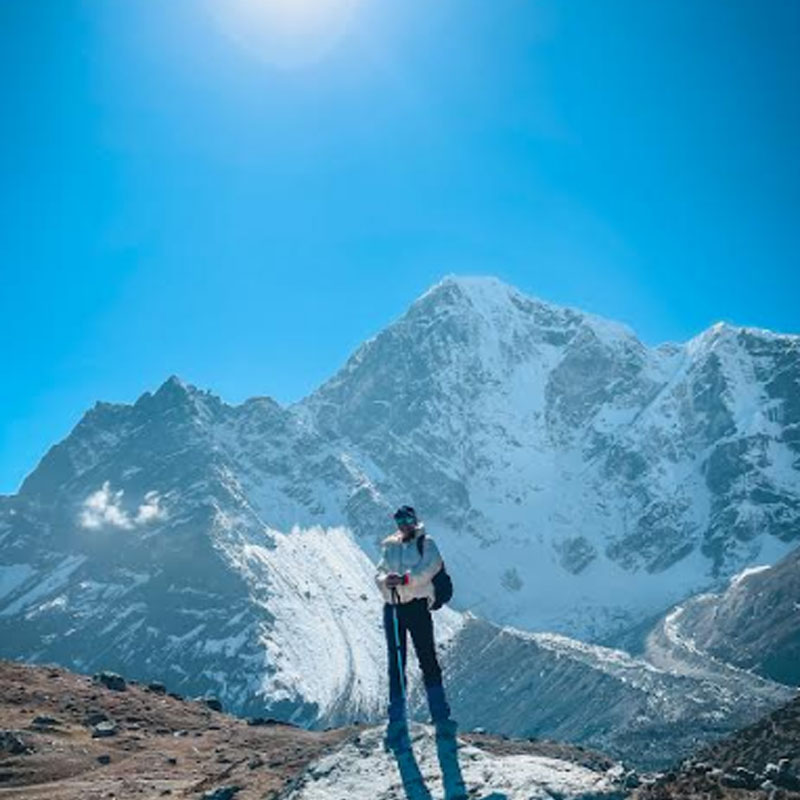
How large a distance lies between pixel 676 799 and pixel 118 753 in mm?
21694

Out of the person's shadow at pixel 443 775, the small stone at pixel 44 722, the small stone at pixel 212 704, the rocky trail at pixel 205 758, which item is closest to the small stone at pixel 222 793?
the rocky trail at pixel 205 758

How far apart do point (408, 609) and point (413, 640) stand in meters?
0.58

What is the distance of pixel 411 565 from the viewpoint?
17172 millimetres

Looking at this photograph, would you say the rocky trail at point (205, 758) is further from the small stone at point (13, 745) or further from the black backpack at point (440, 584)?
the black backpack at point (440, 584)

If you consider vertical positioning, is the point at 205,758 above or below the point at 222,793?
above

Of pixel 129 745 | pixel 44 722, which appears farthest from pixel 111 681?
pixel 129 745

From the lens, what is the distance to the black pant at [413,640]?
17.2 m

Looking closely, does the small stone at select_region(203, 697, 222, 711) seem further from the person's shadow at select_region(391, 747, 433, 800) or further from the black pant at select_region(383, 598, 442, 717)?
the person's shadow at select_region(391, 747, 433, 800)

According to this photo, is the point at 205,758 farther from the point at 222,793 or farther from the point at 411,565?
the point at 411,565

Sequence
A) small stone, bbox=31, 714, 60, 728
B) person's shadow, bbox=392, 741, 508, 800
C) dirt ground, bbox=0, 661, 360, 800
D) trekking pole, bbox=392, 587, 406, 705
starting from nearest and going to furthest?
person's shadow, bbox=392, 741, 508, 800 → trekking pole, bbox=392, 587, 406, 705 → dirt ground, bbox=0, 661, 360, 800 → small stone, bbox=31, 714, 60, 728

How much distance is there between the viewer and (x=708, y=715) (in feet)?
566

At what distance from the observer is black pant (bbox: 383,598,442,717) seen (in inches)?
678

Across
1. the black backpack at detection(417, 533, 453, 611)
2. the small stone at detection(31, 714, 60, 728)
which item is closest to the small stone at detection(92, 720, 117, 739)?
the small stone at detection(31, 714, 60, 728)

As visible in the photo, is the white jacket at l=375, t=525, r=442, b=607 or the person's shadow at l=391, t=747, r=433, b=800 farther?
the white jacket at l=375, t=525, r=442, b=607
